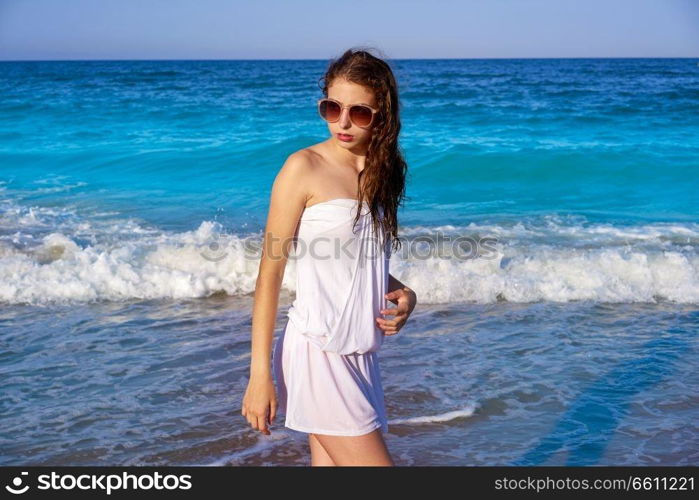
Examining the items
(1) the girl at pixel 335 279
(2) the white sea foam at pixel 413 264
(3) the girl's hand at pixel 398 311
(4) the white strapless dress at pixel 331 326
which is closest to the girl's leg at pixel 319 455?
(1) the girl at pixel 335 279

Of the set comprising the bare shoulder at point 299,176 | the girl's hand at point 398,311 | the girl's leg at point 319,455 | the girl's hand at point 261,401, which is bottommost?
the girl's leg at point 319,455

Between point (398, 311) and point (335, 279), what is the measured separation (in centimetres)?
28

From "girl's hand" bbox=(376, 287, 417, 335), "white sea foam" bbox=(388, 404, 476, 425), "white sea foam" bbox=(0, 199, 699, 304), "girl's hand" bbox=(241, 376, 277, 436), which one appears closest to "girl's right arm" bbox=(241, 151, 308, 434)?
"girl's hand" bbox=(241, 376, 277, 436)

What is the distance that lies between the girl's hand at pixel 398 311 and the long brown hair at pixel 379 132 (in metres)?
0.20

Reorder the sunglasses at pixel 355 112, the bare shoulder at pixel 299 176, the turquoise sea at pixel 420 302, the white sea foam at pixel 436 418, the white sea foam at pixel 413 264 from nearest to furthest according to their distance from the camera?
1. the bare shoulder at pixel 299 176
2. the sunglasses at pixel 355 112
3. the turquoise sea at pixel 420 302
4. the white sea foam at pixel 436 418
5. the white sea foam at pixel 413 264

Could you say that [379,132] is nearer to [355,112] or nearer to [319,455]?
[355,112]

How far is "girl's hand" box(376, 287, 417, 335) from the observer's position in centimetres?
257

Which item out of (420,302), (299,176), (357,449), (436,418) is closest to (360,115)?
(299,176)

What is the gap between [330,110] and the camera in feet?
8.44

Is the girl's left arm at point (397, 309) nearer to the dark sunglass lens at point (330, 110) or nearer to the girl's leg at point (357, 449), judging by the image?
the girl's leg at point (357, 449)

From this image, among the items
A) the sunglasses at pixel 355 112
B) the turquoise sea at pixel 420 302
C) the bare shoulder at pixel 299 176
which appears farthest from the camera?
the turquoise sea at pixel 420 302

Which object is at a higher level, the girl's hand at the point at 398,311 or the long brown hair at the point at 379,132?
the long brown hair at the point at 379,132

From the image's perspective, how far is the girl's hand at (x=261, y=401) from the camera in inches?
95.8

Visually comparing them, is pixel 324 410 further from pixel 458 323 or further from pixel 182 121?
pixel 182 121
